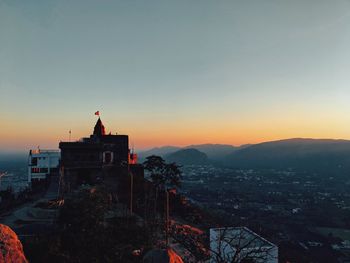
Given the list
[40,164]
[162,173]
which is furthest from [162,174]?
[40,164]

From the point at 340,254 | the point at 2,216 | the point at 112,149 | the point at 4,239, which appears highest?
the point at 112,149

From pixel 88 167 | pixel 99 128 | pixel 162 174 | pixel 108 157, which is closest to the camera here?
pixel 88 167

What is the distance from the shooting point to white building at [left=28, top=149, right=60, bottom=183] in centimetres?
4375

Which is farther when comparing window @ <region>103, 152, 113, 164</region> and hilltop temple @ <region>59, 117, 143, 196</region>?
window @ <region>103, 152, 113, 164</region>

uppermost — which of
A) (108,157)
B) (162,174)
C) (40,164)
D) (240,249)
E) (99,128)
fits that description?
(99,128)

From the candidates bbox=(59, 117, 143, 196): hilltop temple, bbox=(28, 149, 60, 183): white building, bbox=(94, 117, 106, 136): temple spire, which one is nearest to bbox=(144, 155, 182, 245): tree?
bbox=(59, 117, 143, 196): hilltop temple

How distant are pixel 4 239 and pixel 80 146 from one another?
28.5m

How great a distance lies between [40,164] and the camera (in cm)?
4422

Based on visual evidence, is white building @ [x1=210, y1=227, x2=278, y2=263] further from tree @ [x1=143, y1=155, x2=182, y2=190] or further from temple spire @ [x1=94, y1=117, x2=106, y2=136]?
temple spire @ [x1=94, y1=117, x2=106, y2=136]

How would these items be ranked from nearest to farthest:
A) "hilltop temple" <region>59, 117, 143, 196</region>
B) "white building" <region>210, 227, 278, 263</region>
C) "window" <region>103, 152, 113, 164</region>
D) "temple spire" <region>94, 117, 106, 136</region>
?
"white building" <region>210, 227, 278, 263</region> → "hilltop temple" <region>59, 117, 143, 196</region> → "window" <region>103, 152, 113, 164</region> → "temple spire" <region>94, 117, 106, 136</region>

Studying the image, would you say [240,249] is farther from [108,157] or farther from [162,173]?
[108,157]

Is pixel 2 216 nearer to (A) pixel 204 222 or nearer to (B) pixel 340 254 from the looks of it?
(A) pixel 204 222

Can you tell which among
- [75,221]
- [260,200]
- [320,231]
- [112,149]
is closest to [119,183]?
[112,149]

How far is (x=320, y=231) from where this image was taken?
61.7m
